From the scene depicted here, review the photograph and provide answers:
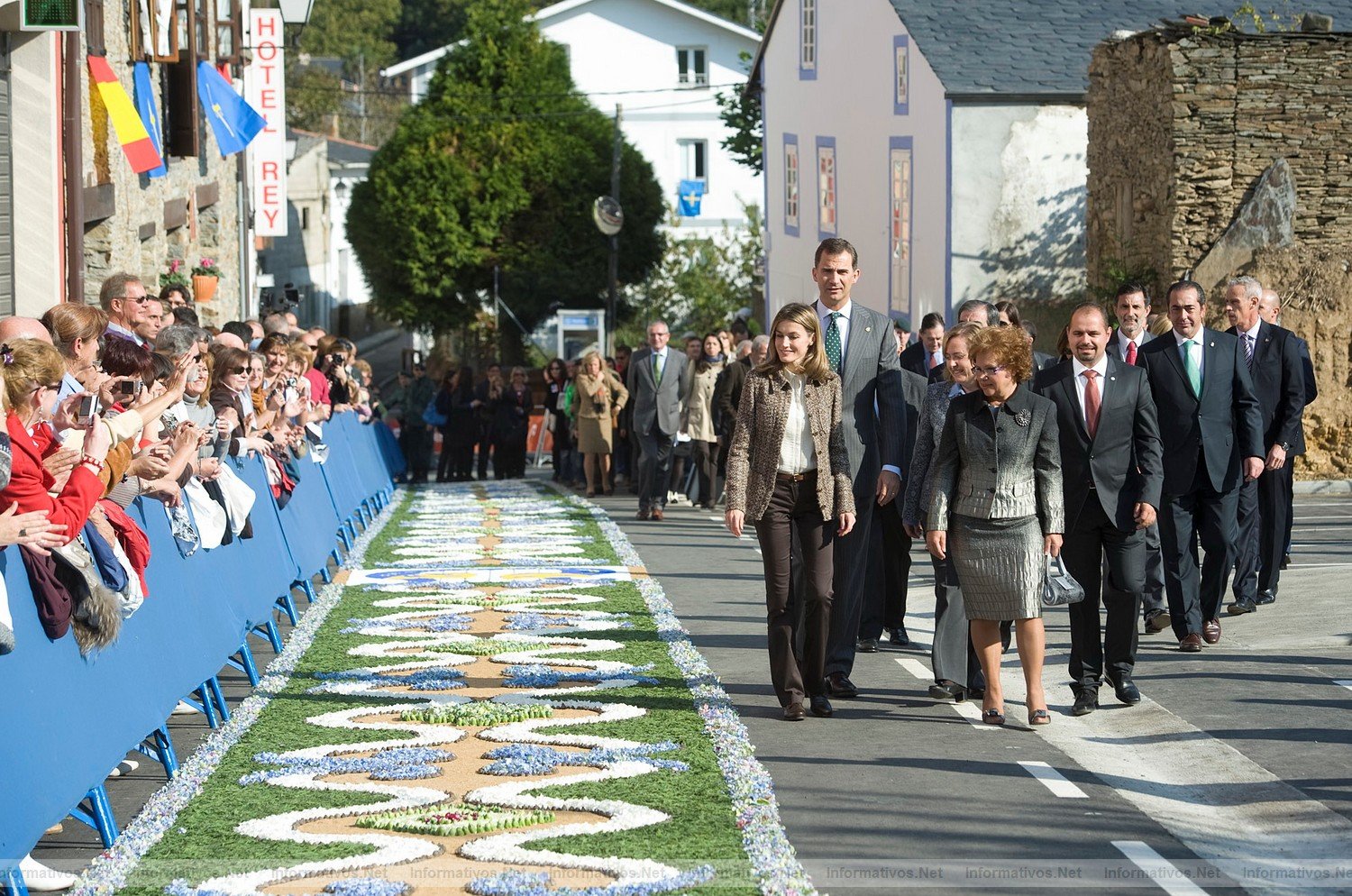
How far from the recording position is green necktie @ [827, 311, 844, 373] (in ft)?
30.7

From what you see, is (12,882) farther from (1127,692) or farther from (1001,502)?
(1127,692)

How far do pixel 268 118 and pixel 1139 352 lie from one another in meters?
22.1

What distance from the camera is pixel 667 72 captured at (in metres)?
63.8

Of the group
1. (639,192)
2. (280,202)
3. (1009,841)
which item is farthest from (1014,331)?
(639,192)

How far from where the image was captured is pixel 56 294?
1570 centimetres

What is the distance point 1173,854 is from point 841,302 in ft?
12.5

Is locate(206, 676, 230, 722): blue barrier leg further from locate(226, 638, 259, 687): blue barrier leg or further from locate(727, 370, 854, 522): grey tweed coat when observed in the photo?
locate(727, 370, 854, 522): grey tweed coat

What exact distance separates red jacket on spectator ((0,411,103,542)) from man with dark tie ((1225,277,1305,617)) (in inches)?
296

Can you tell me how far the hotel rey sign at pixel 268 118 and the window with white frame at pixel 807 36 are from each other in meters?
10.7

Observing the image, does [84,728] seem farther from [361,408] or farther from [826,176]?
[826,176]

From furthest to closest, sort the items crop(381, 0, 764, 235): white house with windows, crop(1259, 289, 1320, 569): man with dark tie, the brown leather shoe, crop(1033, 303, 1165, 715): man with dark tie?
crop(381, 0, 764, 235): white house with windows, crop(1259, 289, 1320, 569): man with dark tie, the brown leather shoe, crop(1033, 303, 1165, 715): man with dark tie

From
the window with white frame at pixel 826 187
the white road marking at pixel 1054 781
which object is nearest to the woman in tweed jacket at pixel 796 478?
the white road marking at pixel 1054 781

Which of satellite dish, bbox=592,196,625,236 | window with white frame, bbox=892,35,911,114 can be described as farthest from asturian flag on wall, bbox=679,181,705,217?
window with white frame, bbox=892,35,911,114

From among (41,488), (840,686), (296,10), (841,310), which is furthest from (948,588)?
(296,10)
